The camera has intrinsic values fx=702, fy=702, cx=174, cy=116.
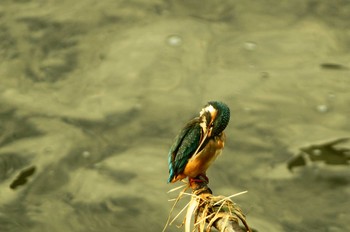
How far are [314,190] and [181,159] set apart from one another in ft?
8.64

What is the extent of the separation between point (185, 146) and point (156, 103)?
3.06 metres

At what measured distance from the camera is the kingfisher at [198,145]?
8.83 feet

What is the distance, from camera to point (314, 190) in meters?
5.14

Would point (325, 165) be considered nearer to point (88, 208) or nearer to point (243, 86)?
point (243, 86)

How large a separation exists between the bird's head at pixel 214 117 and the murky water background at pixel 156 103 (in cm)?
225

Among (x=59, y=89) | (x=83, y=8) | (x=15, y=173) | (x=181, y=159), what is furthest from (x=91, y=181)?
(x=181, y=159)

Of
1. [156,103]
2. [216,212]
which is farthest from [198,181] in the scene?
[156,103]

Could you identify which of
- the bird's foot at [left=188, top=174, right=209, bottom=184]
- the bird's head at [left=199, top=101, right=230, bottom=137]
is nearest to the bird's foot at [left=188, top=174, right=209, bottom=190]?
the bird's foot at [left=188, top=174, right=209, bottom=184]

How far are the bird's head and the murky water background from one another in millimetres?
2251

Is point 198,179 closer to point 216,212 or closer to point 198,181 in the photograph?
point 198,181

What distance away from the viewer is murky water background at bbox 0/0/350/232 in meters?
5.10

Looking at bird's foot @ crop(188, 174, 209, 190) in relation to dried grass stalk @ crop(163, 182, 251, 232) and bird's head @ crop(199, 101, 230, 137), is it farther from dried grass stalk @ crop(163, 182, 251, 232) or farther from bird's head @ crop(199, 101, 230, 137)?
bird's head @ crop(199, 101, 230, 137)

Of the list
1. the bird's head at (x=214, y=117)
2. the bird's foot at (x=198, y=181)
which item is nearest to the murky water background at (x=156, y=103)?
the bird's foot at (x=198, y=181)

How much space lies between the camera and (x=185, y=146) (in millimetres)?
2723
